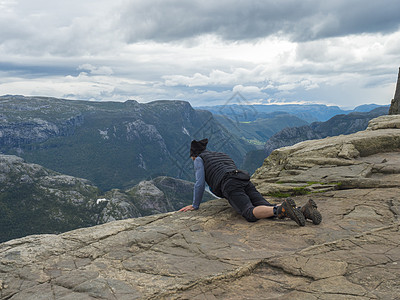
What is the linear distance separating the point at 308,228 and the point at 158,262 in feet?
19.4

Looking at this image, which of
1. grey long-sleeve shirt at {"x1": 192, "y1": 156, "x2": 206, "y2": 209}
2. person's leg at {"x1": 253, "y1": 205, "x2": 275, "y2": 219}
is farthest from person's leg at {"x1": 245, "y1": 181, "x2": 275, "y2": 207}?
grey long-sleeve shirt at {"x1": 192, "y1": 156, "x2": 206, "y2": 209}

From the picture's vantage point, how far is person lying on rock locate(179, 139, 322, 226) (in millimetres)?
12258

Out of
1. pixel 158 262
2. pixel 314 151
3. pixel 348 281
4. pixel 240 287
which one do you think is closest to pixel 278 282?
pixel 240 287

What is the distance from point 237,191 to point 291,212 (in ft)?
8.01

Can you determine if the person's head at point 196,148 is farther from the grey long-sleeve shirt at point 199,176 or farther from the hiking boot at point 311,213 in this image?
the hiking boot at point 311,213

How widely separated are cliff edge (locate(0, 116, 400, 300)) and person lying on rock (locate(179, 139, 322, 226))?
18.3 inches

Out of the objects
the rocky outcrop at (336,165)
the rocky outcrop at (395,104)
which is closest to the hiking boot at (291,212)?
the rocky outcrop at (336,165)

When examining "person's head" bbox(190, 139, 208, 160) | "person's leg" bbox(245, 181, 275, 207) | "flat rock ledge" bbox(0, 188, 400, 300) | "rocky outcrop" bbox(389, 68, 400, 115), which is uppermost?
"rocky outcrop" bbox(389, 68, 400, 115)

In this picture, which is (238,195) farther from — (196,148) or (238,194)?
(196,148)

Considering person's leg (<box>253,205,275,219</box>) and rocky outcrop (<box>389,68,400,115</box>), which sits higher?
rocky outcrop (<box>389,68,400,115</box>)

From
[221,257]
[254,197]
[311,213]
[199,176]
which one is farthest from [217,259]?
[199,176]

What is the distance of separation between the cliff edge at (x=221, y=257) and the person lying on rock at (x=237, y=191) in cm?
47

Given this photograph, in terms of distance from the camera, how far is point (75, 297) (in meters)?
8.16

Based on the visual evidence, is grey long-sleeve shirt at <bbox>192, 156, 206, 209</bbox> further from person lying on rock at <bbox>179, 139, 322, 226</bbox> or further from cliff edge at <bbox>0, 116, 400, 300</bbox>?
cliff edge at <bbox>0, 116, 400, 300</bbox>
